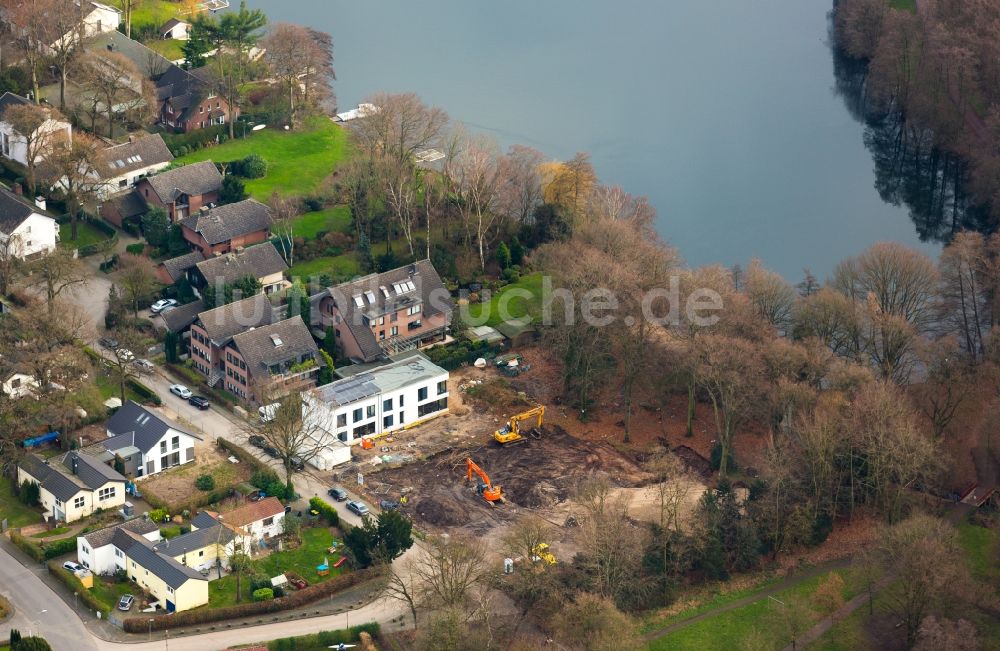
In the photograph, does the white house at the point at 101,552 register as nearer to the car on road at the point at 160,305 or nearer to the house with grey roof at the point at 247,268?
the house with grey roof at the point at 247,268

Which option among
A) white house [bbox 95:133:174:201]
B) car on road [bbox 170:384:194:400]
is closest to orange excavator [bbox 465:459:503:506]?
car on road [bbox 170:384:194:400]

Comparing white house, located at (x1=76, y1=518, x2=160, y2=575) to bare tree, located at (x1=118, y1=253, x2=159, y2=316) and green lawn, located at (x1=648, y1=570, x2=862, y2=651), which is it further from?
green lawn, located at (x1=648, y1=570, x2=862, y2=651)

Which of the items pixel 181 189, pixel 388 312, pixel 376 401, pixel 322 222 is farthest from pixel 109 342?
pixel 322 222

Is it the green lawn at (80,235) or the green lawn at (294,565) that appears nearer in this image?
the green lawn at (294,565)

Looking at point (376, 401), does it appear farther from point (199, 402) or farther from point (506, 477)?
point (199, 402)

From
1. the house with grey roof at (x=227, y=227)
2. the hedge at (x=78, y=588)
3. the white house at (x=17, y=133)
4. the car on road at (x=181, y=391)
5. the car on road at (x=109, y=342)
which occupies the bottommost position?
the hedge at (x=78, y=588)

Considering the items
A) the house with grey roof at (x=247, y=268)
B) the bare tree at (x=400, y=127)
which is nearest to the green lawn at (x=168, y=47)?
the bare tree at (x=400, y=127)

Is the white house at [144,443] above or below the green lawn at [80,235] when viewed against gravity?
below
